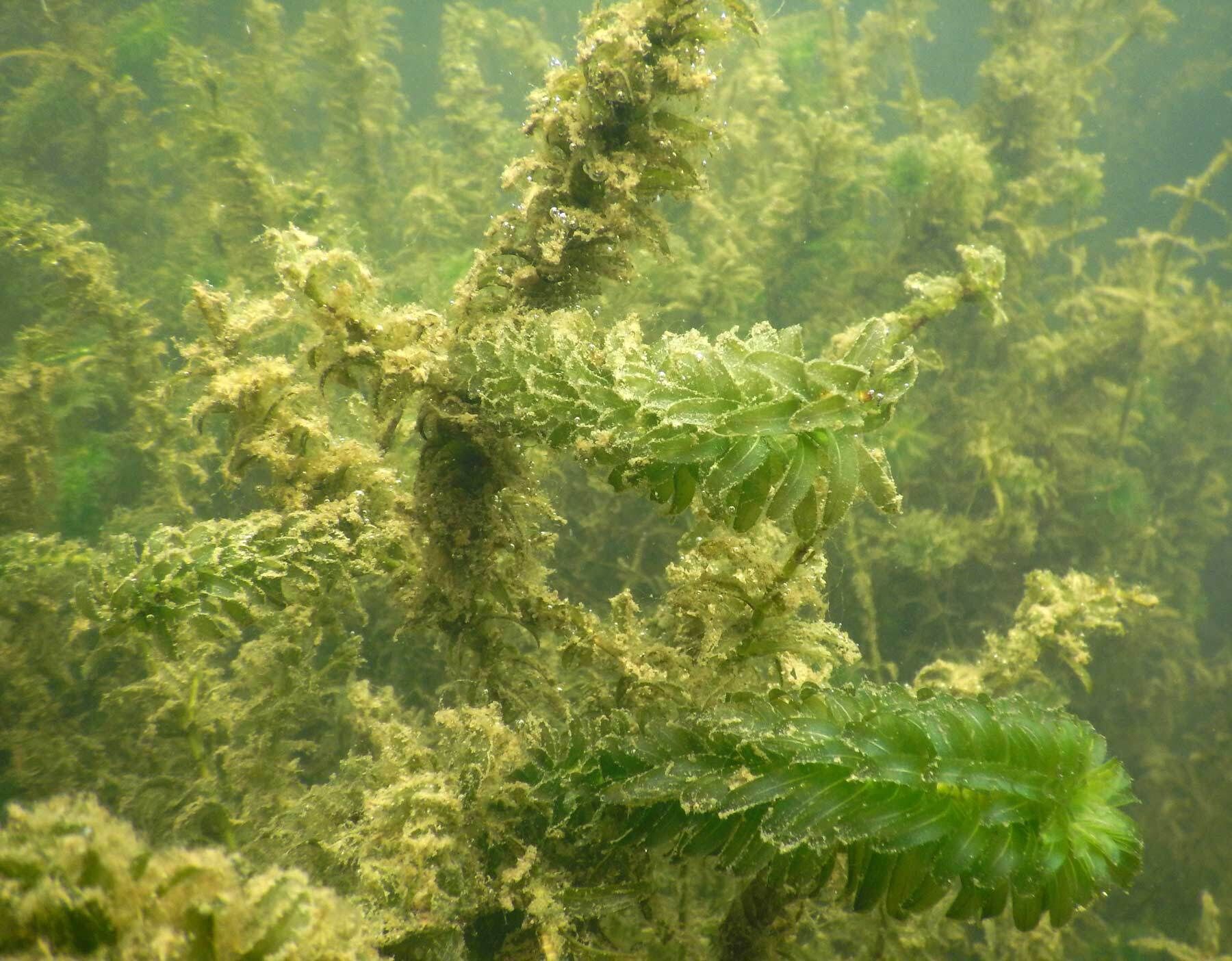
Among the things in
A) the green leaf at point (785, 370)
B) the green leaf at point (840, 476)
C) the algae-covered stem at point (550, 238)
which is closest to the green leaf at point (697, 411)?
the green leaf at point (785, 370)

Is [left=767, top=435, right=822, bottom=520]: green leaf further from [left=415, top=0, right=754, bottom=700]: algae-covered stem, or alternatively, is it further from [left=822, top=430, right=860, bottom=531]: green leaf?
[left=415, top=0, right=754, bottom=700]: algae-covered stem

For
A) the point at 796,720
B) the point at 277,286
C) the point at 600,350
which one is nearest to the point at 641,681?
the point at 796,720

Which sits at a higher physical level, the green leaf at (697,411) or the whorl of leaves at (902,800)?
the green leaf at (697,411)

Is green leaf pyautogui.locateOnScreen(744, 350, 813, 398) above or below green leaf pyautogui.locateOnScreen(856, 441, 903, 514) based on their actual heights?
above

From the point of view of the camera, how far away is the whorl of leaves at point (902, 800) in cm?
159

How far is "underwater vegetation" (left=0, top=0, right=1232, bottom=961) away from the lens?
1664mm

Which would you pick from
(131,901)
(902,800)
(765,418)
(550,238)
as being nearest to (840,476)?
(765,418)

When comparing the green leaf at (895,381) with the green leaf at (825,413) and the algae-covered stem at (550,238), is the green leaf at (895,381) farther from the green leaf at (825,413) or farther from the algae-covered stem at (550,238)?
the algae-covered stem at (550,238)

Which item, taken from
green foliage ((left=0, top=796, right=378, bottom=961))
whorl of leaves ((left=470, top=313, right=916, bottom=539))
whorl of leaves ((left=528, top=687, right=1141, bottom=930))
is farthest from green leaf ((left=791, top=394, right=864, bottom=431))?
green foliage ((left=0, top=796, right=378, bottom=961))

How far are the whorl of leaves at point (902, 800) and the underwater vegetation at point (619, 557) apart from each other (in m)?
0.01

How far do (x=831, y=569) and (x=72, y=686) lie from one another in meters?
4.71

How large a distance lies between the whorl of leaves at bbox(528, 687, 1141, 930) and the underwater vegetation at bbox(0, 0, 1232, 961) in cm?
1

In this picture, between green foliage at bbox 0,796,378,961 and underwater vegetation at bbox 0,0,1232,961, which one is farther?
underwater vegetation at bbox 0,0,1232,961

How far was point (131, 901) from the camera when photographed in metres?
1.18
